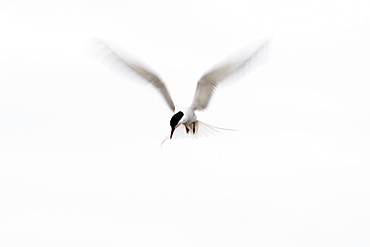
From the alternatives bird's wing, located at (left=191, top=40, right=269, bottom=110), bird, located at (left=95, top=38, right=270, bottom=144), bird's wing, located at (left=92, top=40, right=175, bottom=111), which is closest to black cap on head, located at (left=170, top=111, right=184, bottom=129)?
bird, located at (left=95, top=38, right=270, bottom=144)

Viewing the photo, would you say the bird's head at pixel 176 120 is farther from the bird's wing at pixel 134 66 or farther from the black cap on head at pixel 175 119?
the bird's wing at pixel 134 66

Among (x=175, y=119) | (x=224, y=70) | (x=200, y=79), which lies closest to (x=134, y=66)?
(x=200, y=79)

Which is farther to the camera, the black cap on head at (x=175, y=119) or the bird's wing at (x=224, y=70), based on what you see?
the black cap on head at (x=175, y=119)

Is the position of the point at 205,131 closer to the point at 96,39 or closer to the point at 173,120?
the point at 173,120

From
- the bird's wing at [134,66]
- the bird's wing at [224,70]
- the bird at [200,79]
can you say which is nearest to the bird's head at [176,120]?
the bird at [200,79]

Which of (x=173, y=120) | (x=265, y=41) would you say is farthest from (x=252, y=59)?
(x=173, y=120)

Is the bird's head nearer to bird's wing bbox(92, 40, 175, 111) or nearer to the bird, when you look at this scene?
the bird
